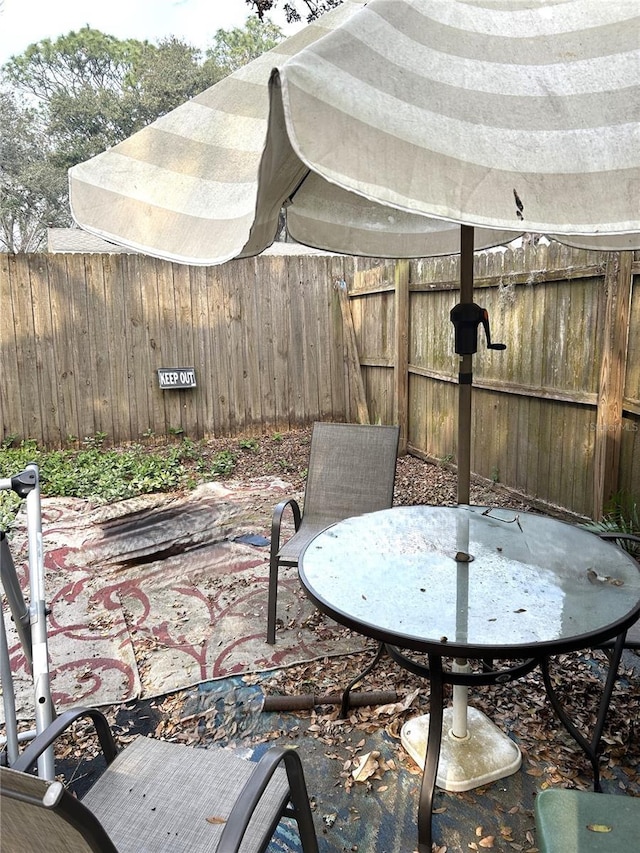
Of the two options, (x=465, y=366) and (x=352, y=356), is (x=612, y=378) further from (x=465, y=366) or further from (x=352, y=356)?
(x=352, y=356)

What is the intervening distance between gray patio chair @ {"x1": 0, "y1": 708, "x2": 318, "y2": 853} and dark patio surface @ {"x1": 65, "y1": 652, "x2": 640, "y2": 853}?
1.57ft

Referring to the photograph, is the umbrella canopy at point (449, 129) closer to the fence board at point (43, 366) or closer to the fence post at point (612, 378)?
the fence post at point (612, 378)

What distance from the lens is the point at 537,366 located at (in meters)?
3.92

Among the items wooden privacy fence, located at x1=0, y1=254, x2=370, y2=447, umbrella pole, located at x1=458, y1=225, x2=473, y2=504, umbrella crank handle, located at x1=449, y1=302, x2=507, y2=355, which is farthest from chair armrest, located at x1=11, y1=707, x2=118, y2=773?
wooden privacy fence, located at x1=0, y1=254, x2=370, y2=447

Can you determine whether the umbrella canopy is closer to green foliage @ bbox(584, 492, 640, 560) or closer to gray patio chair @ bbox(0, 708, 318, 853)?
gray patio chair @ bbox(0, 708, 318, 853)

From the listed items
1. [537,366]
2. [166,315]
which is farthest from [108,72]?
[537,366]

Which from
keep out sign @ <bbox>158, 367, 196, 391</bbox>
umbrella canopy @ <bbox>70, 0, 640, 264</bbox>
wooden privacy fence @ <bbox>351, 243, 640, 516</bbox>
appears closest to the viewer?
umbrella canopy @ <bbox>70, 0, 640, 264</bbox>

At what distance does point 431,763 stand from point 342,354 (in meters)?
5.42

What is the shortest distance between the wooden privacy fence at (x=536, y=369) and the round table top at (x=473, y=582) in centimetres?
155

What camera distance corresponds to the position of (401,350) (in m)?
5.57

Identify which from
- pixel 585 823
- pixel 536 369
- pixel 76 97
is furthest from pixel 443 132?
pixel 76 97

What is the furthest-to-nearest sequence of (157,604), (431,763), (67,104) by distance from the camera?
(67,104)
(157,604)
(431,763)

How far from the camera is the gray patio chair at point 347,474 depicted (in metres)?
3.05

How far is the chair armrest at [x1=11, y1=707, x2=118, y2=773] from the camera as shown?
3.51 feet
